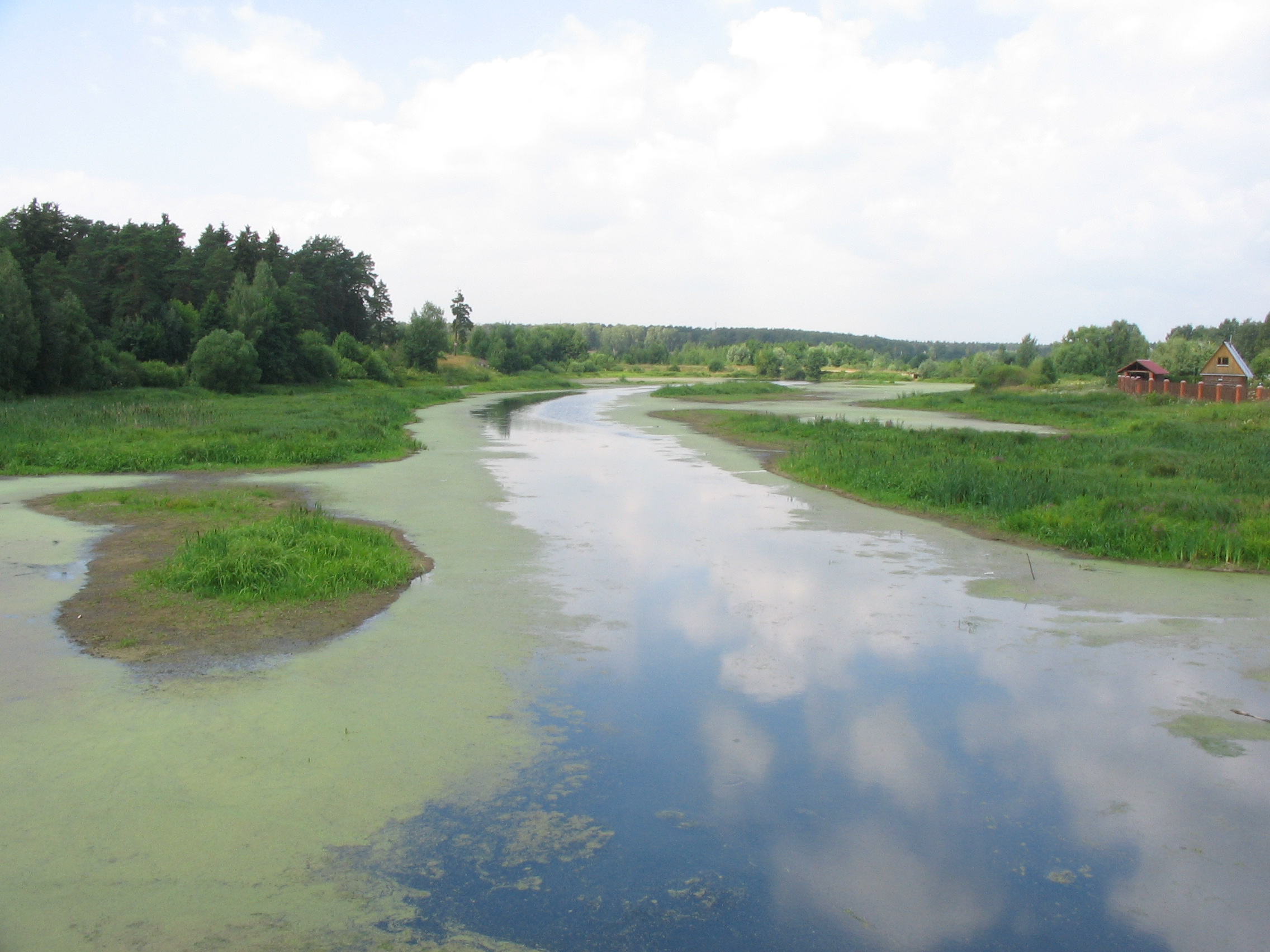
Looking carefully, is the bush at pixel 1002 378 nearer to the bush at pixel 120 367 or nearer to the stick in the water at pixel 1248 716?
the bush at pixel 120 367

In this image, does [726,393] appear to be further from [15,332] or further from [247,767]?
[247,767]

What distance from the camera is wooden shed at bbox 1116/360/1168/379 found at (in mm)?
60094

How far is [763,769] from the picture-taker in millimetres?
5637

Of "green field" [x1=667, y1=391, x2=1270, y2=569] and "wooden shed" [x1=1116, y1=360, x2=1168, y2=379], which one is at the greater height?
"wooden shed" [x1=1116, y1=360, x2=1168, y2=379]

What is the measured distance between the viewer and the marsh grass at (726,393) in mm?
60344

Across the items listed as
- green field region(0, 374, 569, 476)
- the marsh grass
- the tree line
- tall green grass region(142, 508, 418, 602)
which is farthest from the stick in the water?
the marsh grass

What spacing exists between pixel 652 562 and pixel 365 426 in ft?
60.7

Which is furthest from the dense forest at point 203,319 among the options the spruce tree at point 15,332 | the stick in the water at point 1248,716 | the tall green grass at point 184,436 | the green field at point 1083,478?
the stick in the water at point 1248,716

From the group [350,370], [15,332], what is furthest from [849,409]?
[15,332]

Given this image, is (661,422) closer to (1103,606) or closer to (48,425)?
(48,425)

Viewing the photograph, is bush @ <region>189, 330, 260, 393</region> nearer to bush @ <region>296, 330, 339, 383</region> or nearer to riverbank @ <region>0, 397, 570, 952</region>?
bush @ <region>296, 330, 339, 383</region>

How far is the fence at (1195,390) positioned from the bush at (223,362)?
47.0m

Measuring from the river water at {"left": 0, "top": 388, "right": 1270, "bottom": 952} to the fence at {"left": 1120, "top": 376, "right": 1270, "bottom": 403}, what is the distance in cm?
3696

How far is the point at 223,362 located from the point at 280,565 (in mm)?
42443
